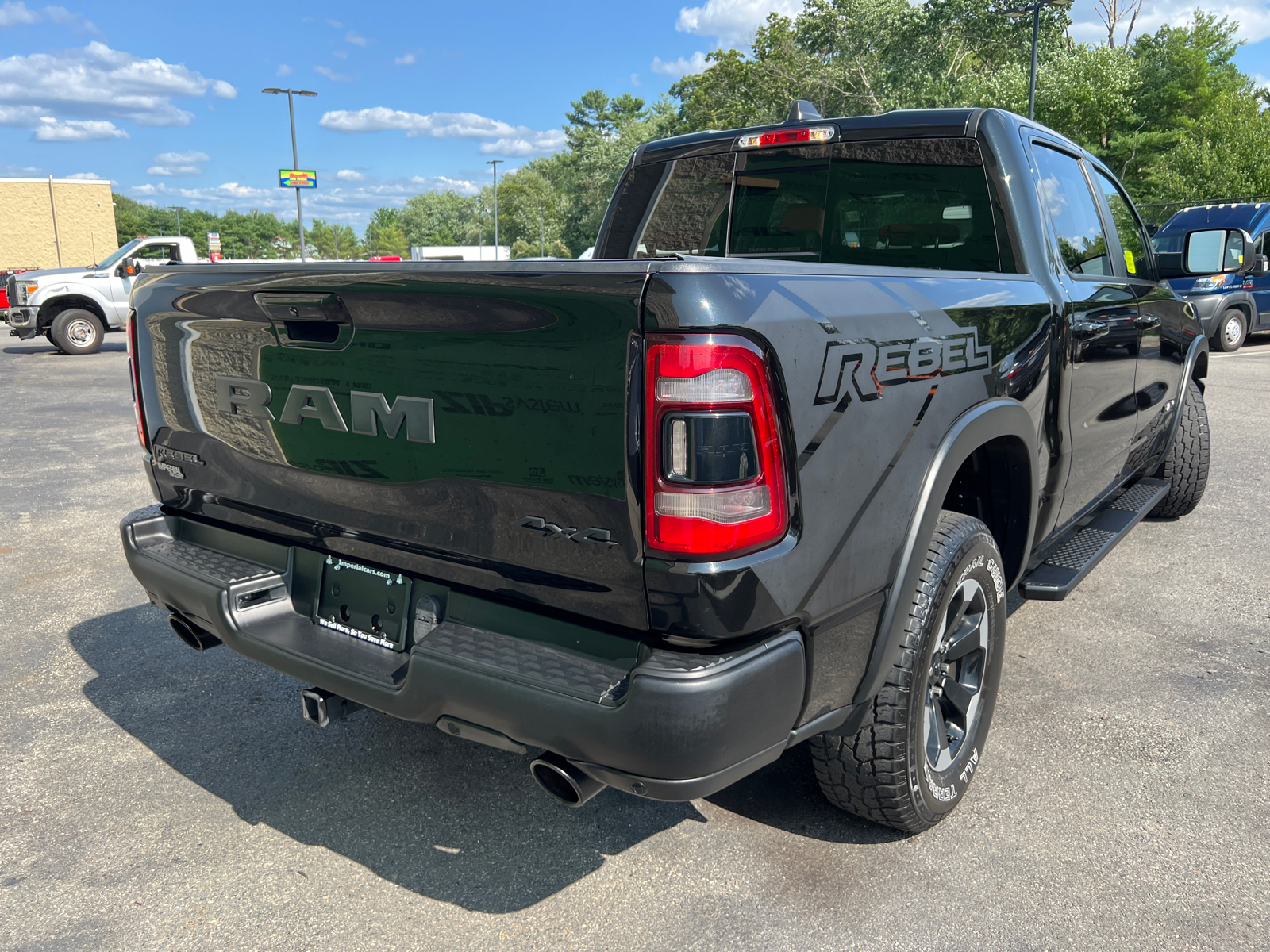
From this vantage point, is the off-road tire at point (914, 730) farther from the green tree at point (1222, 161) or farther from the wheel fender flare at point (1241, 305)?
the green tree at point (1222, 161)

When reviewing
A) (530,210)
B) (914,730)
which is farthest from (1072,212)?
(530,210)

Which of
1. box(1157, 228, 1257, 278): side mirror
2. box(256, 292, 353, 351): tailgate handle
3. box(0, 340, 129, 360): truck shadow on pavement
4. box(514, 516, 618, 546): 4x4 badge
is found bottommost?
box(0, 340, 129, 360): truck shadow on pavement

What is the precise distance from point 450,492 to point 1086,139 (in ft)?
119

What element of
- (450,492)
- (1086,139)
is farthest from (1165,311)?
(1086,139)

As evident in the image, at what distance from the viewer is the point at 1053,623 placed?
413 cm

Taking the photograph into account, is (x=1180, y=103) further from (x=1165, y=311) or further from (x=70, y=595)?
(x=70, y=595)

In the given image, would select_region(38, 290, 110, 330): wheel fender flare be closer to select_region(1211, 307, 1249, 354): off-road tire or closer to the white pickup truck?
the white pickup truck

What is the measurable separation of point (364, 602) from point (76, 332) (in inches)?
656

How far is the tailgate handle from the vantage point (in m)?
2.17

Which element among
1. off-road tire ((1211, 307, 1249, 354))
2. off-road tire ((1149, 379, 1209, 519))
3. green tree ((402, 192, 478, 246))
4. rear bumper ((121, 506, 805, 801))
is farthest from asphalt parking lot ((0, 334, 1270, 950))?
green tree ((402, 192, 478, 246))

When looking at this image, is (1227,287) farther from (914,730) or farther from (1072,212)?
(914,730)

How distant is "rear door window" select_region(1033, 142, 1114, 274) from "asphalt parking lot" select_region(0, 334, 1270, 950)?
5.20ft

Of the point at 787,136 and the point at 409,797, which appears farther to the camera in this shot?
the point at 787,136

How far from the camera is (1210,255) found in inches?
172
